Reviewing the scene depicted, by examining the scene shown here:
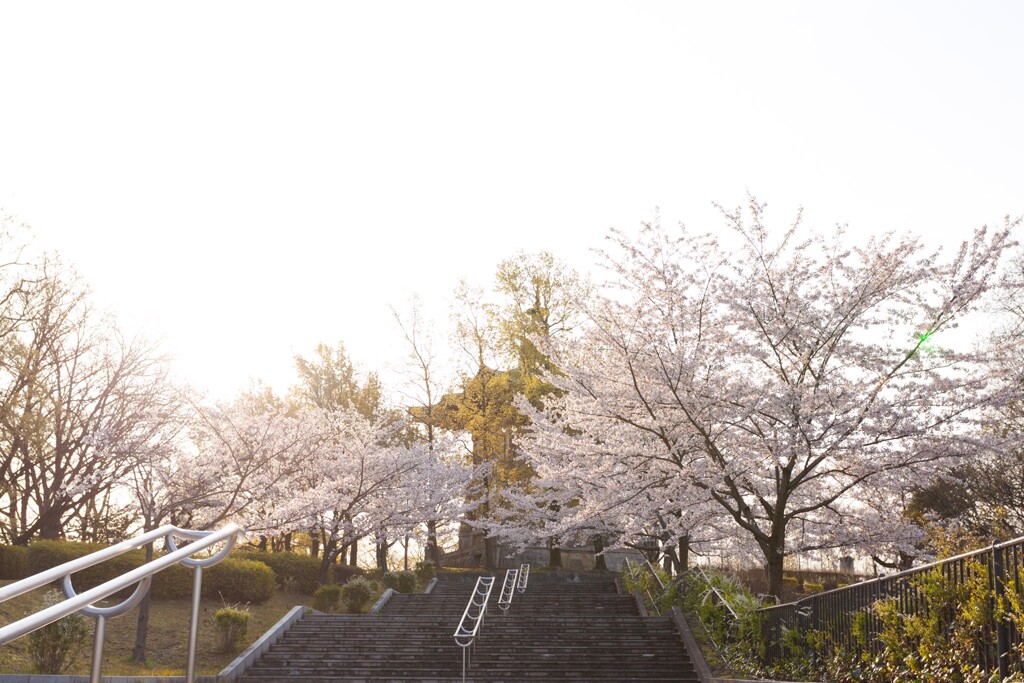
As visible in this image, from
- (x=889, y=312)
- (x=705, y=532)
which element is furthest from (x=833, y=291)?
(x=705, y=532)

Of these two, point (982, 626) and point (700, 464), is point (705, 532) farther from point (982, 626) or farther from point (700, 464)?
point (982, 626)

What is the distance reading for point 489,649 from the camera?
16.6 meters

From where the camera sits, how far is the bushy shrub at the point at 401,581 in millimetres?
24844

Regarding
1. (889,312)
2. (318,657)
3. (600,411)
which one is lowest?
(318,657)

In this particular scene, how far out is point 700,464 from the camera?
14469 mm

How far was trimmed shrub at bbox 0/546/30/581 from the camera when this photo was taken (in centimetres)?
1855

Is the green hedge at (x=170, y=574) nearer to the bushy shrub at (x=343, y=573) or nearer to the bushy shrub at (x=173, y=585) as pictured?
the bushy shrub at (x=173, y=585)

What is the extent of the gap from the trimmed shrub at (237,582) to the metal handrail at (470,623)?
5.65 meters

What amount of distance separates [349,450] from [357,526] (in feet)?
9.71

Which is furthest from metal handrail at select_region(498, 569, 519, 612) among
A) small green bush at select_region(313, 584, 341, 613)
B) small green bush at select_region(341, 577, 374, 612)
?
small green bush at select_region(313, 584, 341, 613)

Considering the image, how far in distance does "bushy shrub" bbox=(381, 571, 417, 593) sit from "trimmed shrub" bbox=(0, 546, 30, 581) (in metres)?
9.79

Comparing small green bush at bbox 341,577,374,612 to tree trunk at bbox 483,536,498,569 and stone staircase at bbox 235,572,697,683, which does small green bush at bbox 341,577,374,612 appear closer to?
stone staircase at bbox 235,572,697,683

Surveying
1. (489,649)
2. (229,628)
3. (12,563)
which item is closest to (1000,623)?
(489,649)

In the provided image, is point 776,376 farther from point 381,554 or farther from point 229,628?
point 381,554
